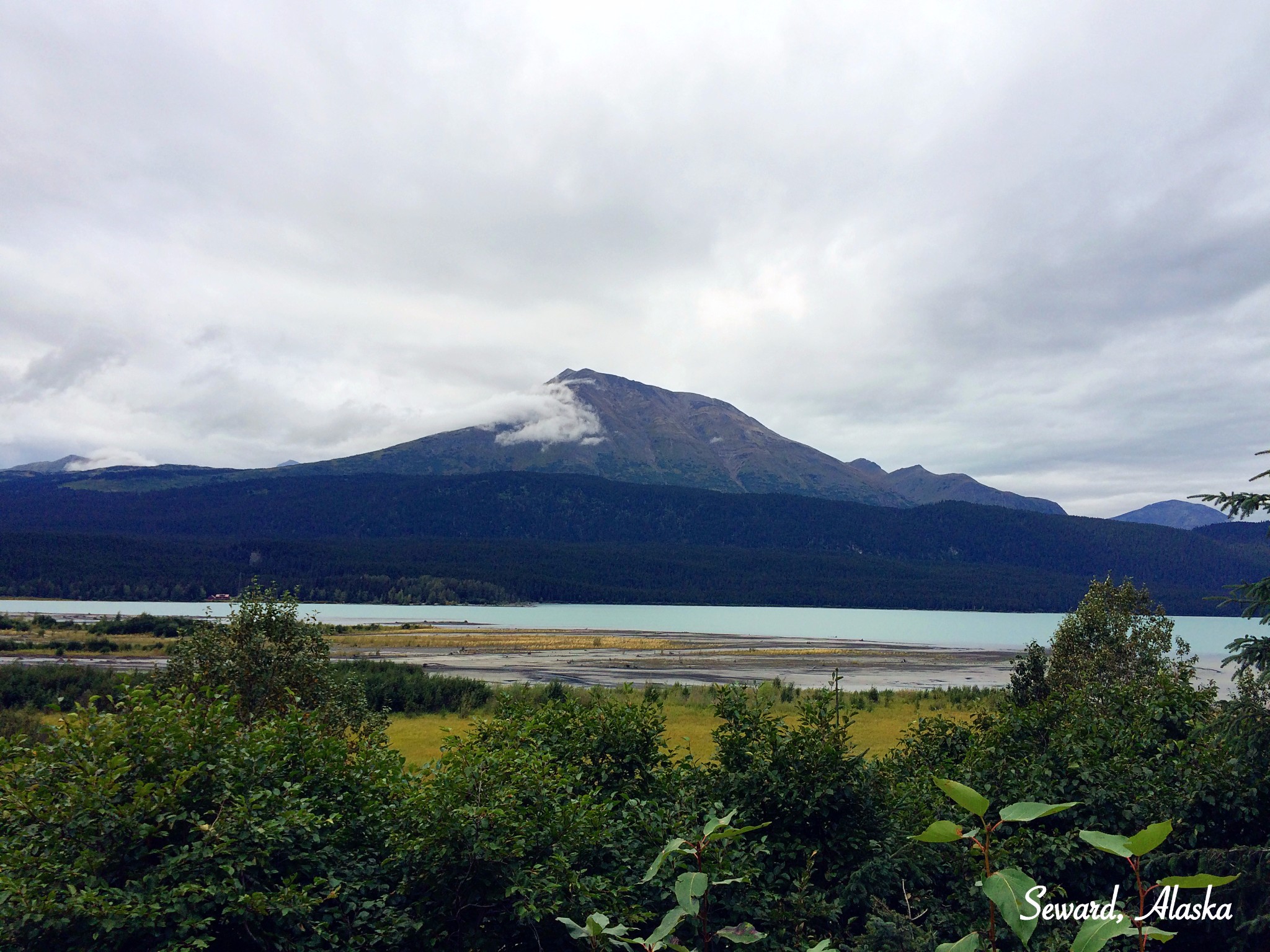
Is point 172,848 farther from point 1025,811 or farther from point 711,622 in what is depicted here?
point 711,622

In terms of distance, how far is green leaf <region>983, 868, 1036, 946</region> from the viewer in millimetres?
2004

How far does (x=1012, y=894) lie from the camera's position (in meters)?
2.10

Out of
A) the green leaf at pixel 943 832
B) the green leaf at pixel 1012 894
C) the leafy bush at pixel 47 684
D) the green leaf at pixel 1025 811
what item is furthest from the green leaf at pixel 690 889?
the leafy bush at pixel 47 684

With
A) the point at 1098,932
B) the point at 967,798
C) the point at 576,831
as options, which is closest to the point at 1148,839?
the point at 1098,932

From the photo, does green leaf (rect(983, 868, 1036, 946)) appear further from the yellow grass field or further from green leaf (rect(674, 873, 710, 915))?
the yellow grass field

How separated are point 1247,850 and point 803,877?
17.4 feet

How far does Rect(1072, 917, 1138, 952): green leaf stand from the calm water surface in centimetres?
12209

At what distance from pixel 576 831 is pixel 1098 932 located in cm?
604

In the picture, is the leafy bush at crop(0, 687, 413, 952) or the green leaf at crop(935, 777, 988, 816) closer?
the green leaf at crop(935, 777, 988, 816)

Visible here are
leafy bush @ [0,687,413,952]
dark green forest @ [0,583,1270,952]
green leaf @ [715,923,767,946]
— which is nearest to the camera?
green leaf @ [715,923,767,946]

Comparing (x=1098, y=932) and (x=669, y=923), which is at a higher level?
(x=1098, y=932)

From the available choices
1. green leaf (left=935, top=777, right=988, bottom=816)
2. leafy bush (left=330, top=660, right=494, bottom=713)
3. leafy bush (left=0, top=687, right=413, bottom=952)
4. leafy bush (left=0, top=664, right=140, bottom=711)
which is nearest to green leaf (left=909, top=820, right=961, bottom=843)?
green leaf (left=935, top=777, right=988, bottom=816)

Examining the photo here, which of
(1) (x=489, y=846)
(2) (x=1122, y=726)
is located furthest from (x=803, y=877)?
(2) (x=1122, y=726)

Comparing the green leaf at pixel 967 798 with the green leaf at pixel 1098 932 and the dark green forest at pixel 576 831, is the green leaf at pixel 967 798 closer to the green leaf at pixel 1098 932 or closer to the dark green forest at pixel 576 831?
the green leaf at pixel 1098 932
